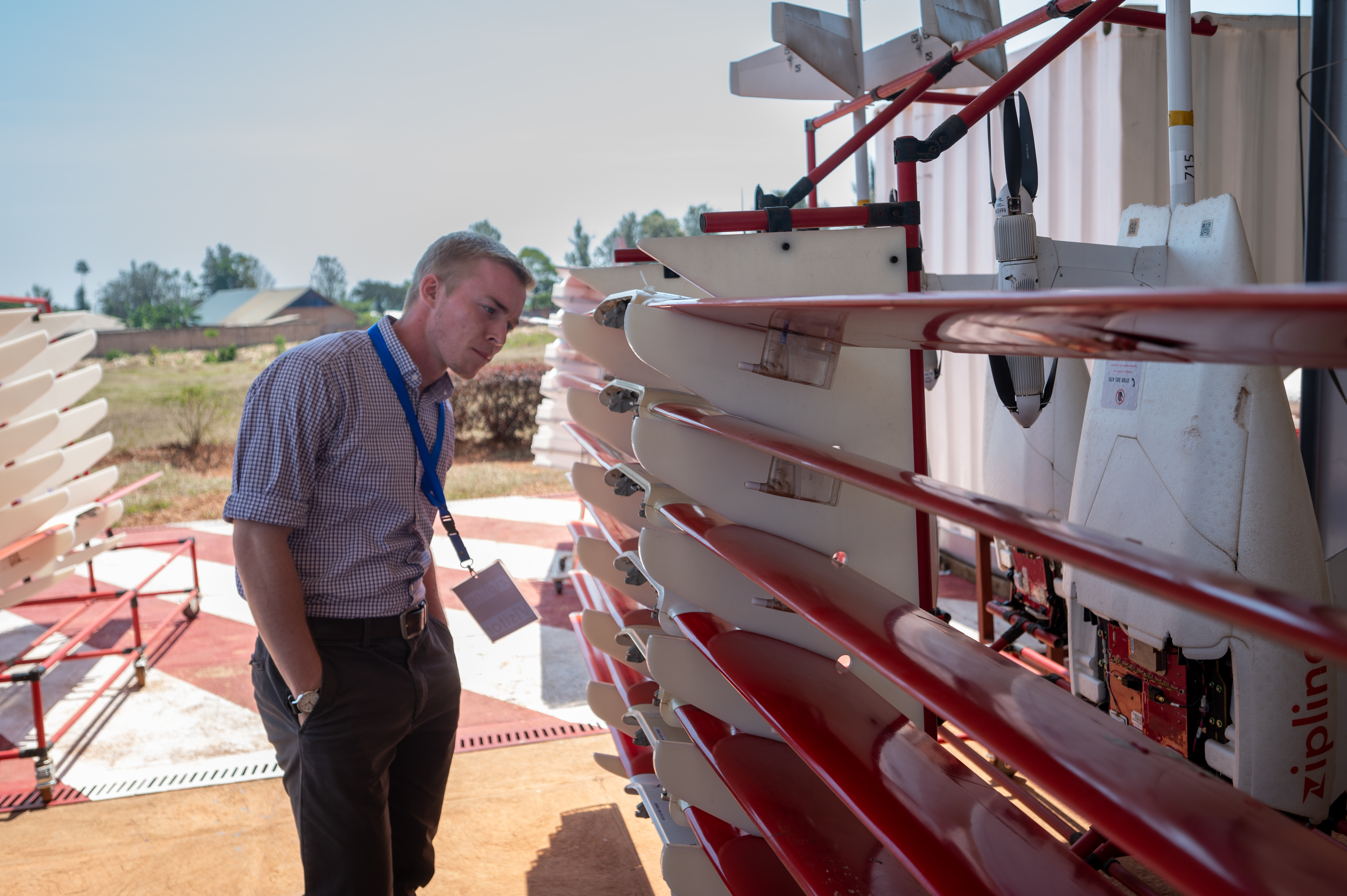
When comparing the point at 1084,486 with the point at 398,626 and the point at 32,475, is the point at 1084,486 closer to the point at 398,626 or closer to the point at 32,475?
the point at 398,626

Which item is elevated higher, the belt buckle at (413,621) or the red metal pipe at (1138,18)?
the red metal pipe at (1138,18)

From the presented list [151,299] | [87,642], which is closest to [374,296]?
[151,299]

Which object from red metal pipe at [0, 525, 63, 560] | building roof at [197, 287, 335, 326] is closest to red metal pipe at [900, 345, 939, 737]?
red metal pipe at [0, 525, 63, 560]

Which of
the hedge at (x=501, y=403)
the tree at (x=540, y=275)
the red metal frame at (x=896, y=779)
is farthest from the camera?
the tree at (x=540, y=275)

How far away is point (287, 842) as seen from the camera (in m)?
3.03

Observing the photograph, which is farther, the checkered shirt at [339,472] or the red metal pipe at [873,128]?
the red metal pipe at [873,128]

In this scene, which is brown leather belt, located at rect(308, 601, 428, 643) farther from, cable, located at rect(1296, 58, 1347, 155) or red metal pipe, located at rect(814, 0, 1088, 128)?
cable, located at rect(1296, 58, 1347, 155)

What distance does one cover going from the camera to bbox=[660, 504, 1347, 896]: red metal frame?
0.66 meters

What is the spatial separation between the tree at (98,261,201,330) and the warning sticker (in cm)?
3193

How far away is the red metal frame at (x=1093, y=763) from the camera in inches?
25.9

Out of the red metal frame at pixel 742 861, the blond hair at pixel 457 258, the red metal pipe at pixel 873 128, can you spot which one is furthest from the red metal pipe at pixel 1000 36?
the red metal frame at pixel 742 861

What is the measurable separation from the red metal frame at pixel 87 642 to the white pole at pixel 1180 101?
4.06 meters

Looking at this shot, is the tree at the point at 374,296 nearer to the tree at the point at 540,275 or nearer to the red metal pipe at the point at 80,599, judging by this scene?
the tree at the point at 540,275

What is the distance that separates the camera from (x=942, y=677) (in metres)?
0.95
